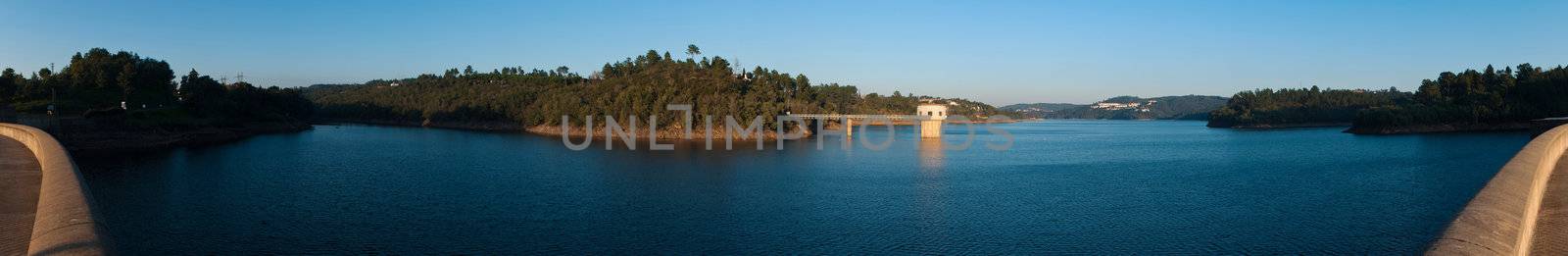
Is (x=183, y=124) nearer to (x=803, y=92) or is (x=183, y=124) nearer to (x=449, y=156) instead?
(x=449, y=156)

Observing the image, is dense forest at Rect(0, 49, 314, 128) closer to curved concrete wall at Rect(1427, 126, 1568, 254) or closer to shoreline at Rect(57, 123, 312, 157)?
shoreline at Rect(57, 123, 312, 157)

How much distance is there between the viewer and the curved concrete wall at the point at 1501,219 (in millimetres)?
6426

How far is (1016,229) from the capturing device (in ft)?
60.4

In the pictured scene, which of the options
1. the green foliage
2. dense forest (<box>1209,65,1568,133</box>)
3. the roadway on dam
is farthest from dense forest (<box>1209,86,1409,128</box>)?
the roadway on dam

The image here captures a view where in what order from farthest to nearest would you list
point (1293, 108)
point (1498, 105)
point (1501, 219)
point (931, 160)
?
point (1293, 108) → point (1498, 105) → point (931, 160) → point (1501, 219)

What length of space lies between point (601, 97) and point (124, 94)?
1460 inches

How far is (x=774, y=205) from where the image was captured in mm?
22562

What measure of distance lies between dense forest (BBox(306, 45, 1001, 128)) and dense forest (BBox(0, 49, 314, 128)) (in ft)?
89.9

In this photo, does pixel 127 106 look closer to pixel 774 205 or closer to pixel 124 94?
pixel 124 94

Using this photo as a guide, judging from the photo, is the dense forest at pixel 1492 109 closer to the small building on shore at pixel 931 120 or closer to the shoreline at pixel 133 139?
the small building on shore at pixel 931 120

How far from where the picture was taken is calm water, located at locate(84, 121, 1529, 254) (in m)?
16.6

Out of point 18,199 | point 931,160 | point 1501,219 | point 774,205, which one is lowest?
point 774,205

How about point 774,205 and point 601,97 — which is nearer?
point 774,205


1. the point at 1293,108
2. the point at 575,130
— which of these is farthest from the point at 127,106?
the point at 1293,108
